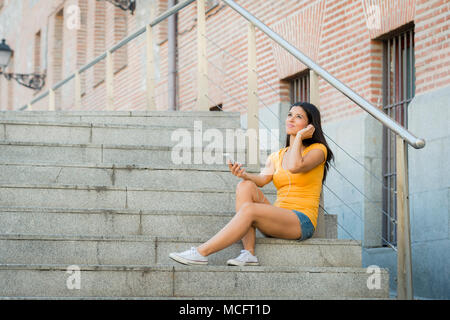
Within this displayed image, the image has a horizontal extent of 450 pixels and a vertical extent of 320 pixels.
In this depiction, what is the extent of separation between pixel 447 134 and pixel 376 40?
192cm

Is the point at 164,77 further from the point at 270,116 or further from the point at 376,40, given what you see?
the point at 376,40

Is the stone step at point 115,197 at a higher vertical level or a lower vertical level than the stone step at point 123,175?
lower

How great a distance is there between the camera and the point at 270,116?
→ 10492mm

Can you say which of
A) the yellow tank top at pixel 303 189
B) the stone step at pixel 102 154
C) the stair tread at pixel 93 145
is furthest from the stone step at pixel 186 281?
the stair tread at pixel 93 145

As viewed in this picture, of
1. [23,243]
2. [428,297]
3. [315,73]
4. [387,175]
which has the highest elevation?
[315,73]

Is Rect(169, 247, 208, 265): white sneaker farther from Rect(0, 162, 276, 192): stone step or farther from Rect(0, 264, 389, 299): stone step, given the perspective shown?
Rect(0, 162, 276, 192): stone step

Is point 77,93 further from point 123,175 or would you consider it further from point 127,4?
point 123,175

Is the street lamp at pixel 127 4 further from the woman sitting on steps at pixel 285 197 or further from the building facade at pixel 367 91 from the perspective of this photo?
the woman sitting on steps at pixel 285 197

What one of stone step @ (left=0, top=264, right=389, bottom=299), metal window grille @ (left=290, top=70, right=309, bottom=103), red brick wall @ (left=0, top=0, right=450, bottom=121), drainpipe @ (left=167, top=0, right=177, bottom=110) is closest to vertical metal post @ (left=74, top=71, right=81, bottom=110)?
red brick wall @ (left=0, top=0, right=450, bottom=121)

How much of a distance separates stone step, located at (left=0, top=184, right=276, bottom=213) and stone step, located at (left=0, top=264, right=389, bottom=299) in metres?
1.05

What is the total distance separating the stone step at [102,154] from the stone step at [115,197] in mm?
461

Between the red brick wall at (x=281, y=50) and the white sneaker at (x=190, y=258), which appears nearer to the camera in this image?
A: the white sneaker at (x=190, y=258)

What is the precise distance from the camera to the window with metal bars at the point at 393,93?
809 cm
